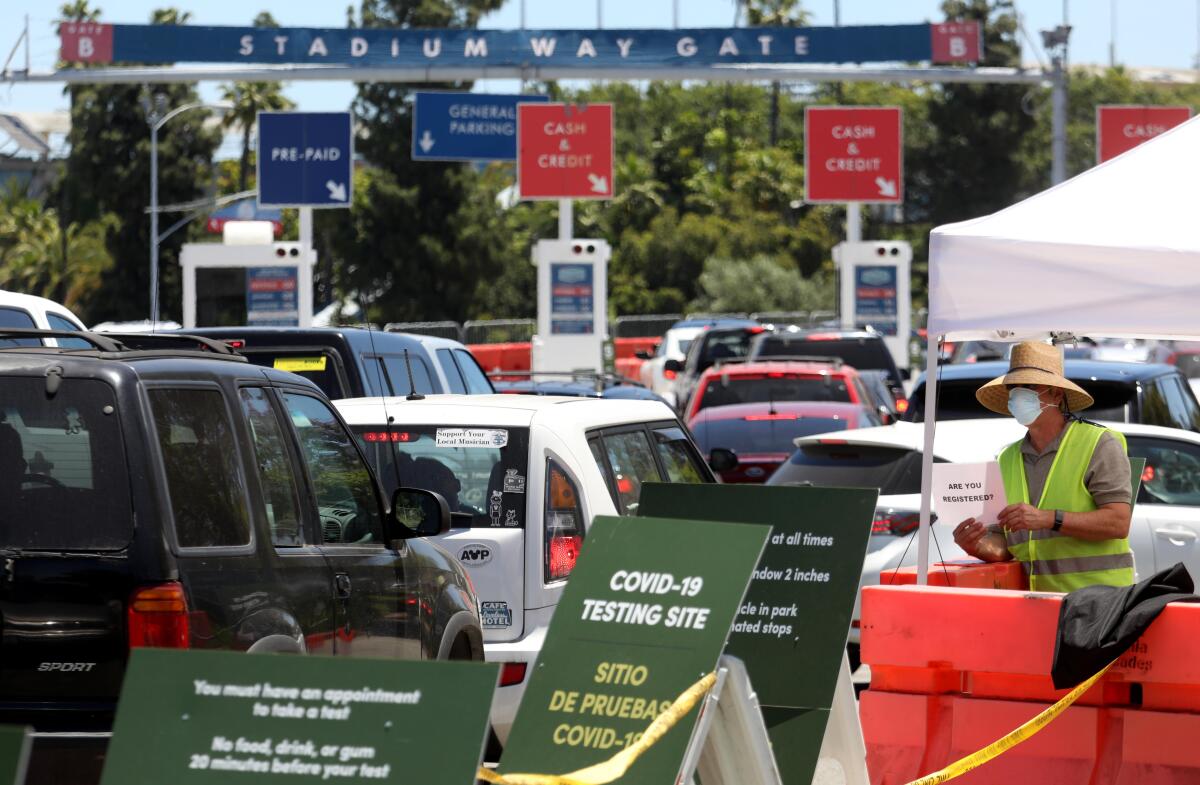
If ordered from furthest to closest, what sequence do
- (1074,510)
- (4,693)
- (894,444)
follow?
(894,444) → (1074,510) → (4,693)

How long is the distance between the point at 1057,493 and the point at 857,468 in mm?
4048

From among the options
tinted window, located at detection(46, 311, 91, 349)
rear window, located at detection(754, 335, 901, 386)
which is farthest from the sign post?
rear window, located at detection(754, 335, 901, 386)

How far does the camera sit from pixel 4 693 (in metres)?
5.09

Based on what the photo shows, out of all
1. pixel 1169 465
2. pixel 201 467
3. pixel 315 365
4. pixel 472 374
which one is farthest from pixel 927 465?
pixel 472 374

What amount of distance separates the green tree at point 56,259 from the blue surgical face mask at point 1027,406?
63802 millimetres

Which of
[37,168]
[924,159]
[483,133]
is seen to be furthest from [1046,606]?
[37,168]

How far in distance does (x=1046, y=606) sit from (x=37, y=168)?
93.9 metres

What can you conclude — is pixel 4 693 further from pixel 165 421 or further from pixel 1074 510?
pixel 1074 510

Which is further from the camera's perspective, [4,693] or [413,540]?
[413,540]

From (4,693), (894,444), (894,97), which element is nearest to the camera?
(4,693)

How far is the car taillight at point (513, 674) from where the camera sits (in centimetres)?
768

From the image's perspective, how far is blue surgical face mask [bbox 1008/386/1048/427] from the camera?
23.5 ft

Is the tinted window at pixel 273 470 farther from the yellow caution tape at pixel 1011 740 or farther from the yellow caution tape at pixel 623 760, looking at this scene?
the yellow caution tape at pixel 1011 740

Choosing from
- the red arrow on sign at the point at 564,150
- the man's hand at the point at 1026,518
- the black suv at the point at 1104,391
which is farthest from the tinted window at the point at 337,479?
the red arrow on sign at the point at 564,150
